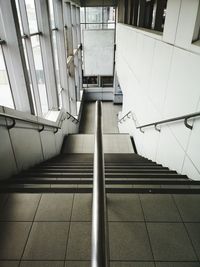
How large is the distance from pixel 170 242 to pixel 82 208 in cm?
87

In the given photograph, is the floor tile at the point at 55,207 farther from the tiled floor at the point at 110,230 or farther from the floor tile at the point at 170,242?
the floor tile at the point at 170,242

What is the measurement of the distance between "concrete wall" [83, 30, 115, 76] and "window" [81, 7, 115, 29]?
910 mm

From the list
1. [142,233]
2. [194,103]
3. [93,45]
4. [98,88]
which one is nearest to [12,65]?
[194,103]

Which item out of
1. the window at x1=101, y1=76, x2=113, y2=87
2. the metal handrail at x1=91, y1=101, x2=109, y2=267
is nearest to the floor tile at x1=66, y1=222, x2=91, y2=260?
the metal handrail at x1=91, y1=101, x2=109, y2=267

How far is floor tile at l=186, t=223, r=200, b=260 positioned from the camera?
1.76m

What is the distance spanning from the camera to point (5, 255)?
1654 millimetres

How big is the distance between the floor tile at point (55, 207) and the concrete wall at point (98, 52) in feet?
40.7

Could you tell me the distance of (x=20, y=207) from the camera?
2.14m

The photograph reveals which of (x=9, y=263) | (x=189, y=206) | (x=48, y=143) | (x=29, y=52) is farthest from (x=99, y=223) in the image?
(x=29, y=52)

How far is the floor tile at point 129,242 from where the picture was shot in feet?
5.49

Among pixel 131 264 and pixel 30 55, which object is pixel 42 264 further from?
pixel 30 55

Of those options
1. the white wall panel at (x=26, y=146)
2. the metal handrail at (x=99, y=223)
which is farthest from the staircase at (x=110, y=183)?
the metal handrail at (x=99, y=223)

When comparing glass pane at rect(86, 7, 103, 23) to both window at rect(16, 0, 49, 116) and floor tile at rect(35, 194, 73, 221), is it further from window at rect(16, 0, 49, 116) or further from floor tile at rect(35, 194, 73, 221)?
floor tile at rect(35, 194, 73, 221)

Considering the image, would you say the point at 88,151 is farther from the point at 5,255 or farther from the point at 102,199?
the point at 102,199
